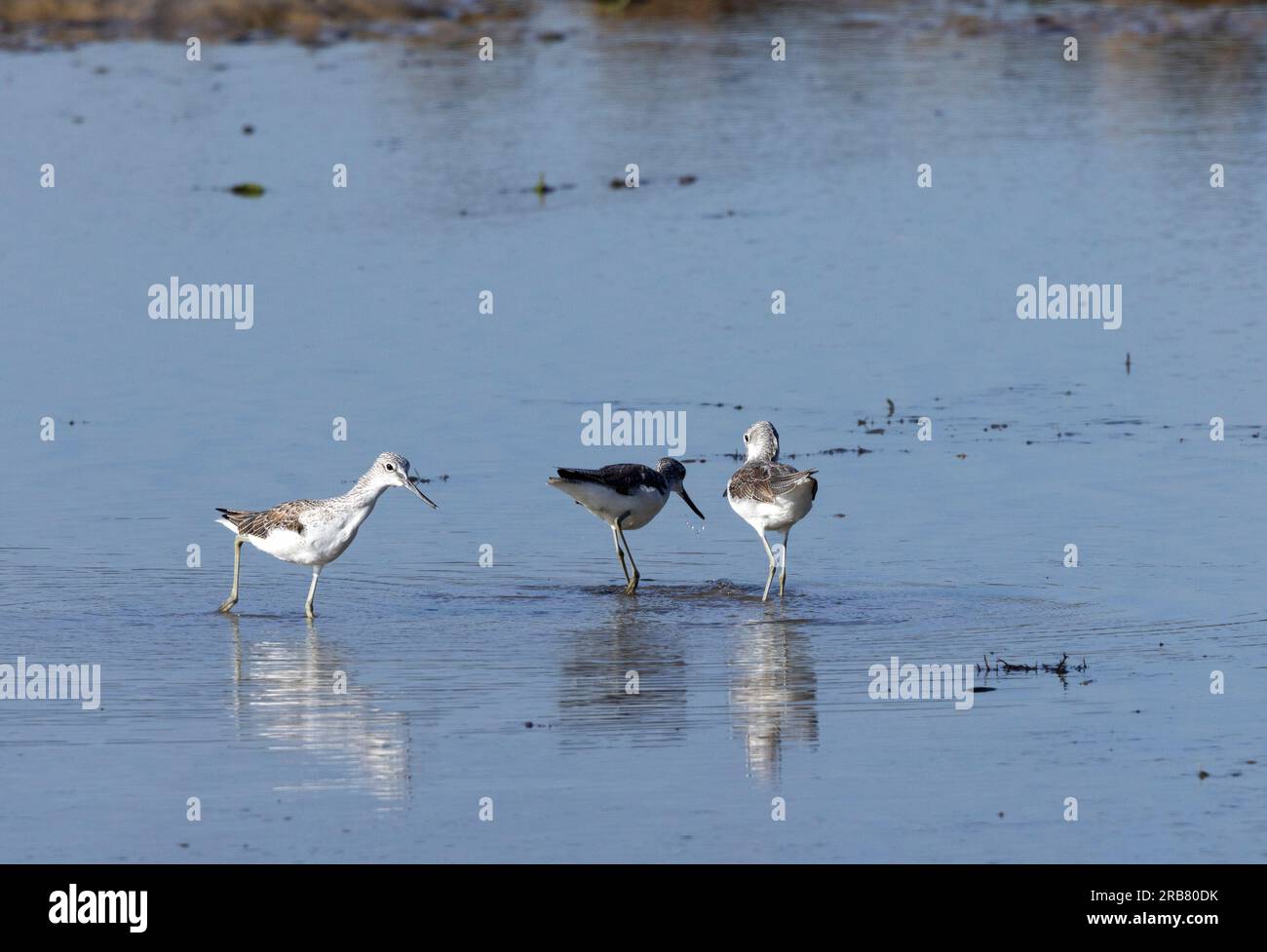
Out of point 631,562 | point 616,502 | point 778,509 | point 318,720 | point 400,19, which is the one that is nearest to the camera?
point 318,720

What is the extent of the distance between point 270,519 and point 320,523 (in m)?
0.38

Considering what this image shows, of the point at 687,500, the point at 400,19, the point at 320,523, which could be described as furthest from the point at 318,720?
the point at 400,19

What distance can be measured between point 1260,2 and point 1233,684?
33343mm

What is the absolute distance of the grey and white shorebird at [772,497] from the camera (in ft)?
42.2

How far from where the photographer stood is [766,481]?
43.1 ft

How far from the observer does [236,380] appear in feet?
58.9

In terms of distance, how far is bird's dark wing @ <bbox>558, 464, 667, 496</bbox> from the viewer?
1338 centimetres

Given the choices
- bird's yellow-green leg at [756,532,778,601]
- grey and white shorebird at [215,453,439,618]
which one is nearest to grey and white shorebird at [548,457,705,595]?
bird's yellow-green leg at [756,532,778,601]

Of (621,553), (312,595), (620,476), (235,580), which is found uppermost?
(620,476)

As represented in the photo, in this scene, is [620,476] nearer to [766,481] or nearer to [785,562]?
[766,481]

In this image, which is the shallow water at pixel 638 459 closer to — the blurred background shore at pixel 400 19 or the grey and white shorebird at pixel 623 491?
the grey and white shorebird at pixel 623 491

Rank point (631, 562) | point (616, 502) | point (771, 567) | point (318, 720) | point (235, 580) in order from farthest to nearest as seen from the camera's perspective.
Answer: point (616, 502), point (631, 562), point (771, 567), point (235, 580), point (318, 720)

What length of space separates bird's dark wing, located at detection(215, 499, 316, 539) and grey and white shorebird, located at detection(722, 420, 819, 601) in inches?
106

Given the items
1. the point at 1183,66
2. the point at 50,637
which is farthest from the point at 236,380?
the point at 1183,66
